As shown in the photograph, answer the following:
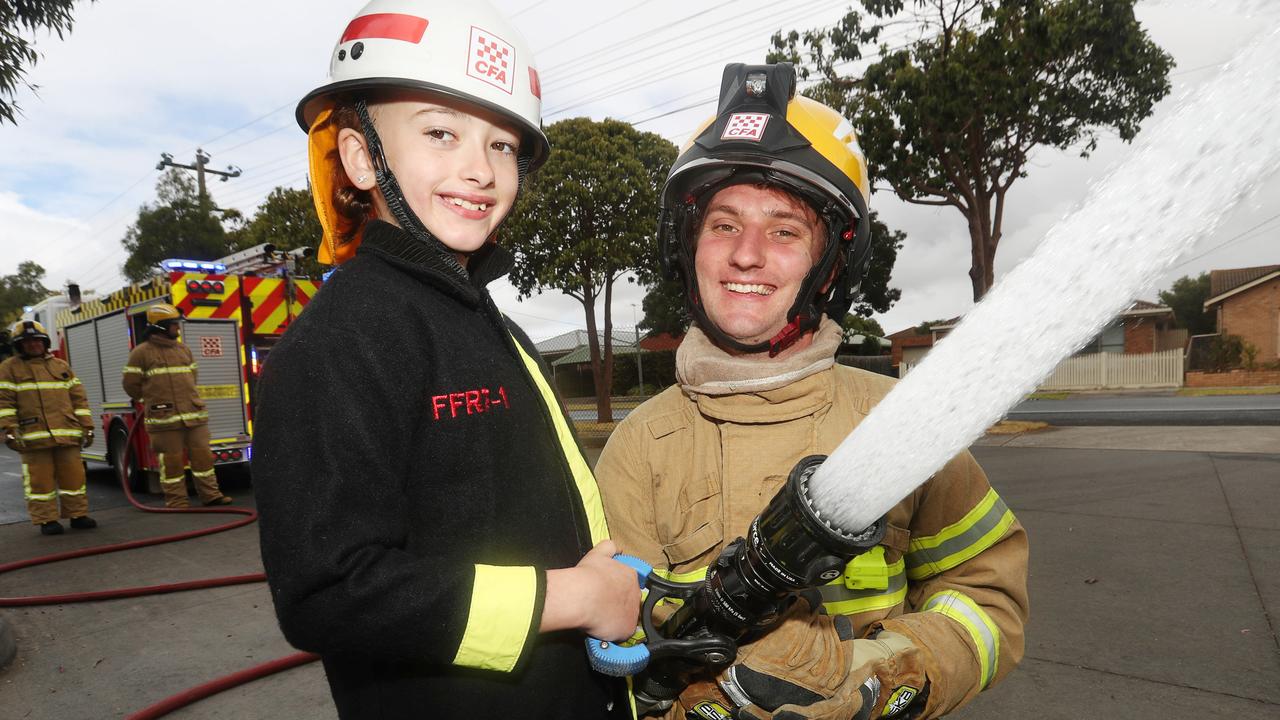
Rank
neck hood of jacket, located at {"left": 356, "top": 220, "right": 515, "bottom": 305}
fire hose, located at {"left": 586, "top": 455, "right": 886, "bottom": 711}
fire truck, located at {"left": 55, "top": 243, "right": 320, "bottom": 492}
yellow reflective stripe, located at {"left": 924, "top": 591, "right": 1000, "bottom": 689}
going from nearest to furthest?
fire hose, located at {"left": 586, "top": 455, "right": 886, "bottom": 711}, neck hood of jacket, located at {"left": 356, "top": 220, "right": 515, "bottom": 305}, yellow reflective stripe, located at {"left": 924, "top": 591, "right": 1000, "bottom": 689}, fire truck, located at {"left": 55, "top": 243, "right": 320, "bottom": 492}

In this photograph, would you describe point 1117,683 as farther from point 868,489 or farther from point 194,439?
point 194,439

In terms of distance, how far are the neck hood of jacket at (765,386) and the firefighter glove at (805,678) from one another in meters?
0.50

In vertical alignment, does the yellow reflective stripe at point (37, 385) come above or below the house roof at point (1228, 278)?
below

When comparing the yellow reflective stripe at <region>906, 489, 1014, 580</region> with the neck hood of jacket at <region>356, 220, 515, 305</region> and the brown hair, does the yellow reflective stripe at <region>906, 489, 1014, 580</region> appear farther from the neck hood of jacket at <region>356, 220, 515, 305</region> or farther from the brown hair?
the brown hair

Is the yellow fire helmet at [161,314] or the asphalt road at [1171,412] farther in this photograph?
the asphalt road at [1171,412]

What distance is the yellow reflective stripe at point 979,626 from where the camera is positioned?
4.85ft

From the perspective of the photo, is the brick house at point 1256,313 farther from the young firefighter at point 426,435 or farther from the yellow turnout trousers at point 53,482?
the yellow turnout trousers at point 53,482

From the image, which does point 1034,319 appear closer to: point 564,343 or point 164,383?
point 164,383

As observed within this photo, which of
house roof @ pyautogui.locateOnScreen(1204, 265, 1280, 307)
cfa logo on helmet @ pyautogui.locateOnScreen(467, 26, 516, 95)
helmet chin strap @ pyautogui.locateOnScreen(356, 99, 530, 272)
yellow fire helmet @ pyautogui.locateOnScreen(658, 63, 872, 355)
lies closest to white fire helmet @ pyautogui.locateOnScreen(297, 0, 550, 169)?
cfa logo on helmet @ pyautogui.locateOnScreen(467, 26, 516, 95)

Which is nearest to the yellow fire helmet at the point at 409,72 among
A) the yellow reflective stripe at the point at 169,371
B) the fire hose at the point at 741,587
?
the fire hose at the point at 741,587

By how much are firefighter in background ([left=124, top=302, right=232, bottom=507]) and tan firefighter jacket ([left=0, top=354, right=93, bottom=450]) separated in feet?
2.33

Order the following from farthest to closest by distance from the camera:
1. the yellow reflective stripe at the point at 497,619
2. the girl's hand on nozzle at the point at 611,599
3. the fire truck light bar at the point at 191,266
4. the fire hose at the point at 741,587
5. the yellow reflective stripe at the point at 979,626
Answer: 1. the fire truck light bar at the point at 191,266
2. the yellow reflective stripe at the point at 979,626
3. the girl's hand on nozzle at the point at 611,599
4. the yellow reflective stripe at the point at 497,619
5. the fire hose at the point at 741,587

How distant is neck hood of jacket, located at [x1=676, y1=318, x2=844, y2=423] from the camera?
1.64m

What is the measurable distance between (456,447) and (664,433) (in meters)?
0.65
